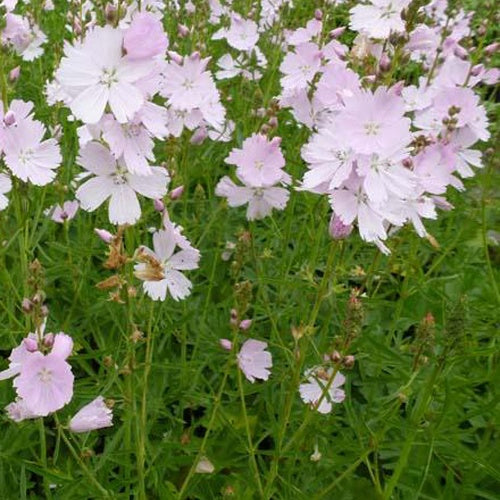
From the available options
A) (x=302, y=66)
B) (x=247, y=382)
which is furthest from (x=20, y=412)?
(x=302, y=66)

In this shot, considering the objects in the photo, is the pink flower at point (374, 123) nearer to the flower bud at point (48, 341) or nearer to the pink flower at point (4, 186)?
the flower bud at point (48, 341)

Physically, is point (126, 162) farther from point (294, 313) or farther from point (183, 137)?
point (294, 313)

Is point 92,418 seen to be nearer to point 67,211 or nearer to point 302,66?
point 67,211

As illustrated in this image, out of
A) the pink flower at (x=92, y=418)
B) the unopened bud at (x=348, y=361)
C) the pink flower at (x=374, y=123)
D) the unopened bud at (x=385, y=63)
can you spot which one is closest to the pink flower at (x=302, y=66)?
the unopened bud at (x=385, y=63)

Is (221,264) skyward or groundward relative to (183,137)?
groundward

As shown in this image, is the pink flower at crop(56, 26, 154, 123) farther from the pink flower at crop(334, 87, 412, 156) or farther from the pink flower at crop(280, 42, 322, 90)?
the pink flower at crop(280, 42, 322, 90)

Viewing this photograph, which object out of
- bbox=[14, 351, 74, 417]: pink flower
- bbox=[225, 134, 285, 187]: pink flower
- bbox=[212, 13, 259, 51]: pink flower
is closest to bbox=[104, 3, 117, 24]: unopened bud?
bbox=[14, 351, 74, 417]: pink flower

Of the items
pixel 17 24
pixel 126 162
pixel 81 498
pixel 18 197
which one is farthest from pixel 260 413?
pixel 17 24
